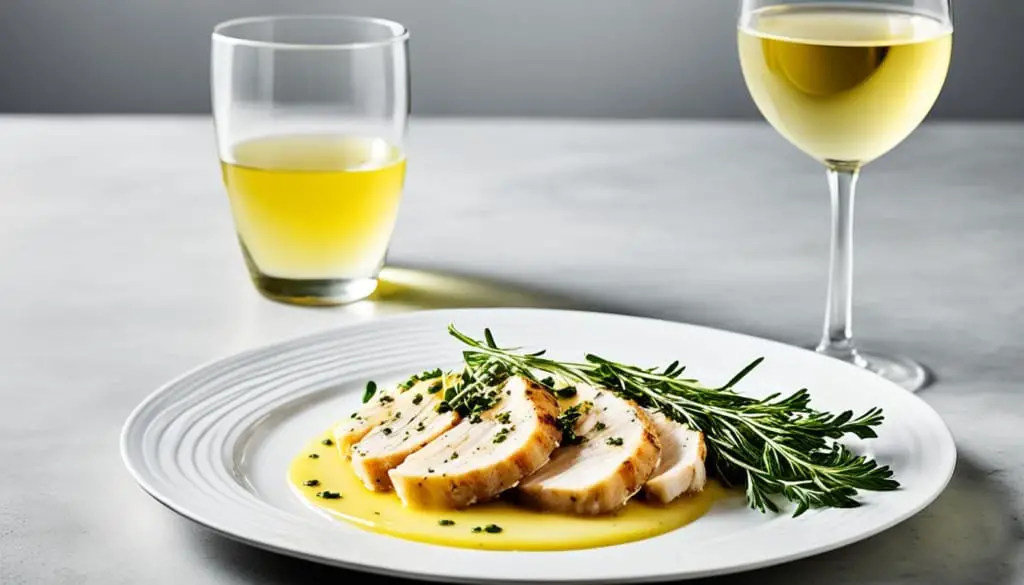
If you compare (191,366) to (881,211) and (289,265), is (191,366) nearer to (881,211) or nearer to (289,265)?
(289,265)

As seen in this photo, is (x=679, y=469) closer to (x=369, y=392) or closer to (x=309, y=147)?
(x=369, y=392)

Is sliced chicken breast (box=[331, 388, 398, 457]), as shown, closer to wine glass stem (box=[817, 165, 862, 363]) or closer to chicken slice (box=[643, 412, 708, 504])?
chicken slice (box=[643, 412, 708, 504])

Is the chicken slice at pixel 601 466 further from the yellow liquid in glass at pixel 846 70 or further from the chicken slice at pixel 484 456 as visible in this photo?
the yellow liquid in glass at pixel 846 70

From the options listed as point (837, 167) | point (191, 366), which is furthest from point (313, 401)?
point (837, 167)

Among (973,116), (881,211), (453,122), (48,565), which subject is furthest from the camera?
(973,116)

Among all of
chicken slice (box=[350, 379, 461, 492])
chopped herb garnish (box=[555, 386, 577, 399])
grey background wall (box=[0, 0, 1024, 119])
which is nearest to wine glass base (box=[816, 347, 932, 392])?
chopped herb garnish (box=[555, 386, 577, 399])

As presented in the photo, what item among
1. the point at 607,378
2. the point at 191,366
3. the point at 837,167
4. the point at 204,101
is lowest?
the point at 204,101

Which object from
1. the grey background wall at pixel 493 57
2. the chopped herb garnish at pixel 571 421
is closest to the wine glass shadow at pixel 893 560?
the chopped herb garnish at pixel 571 421
